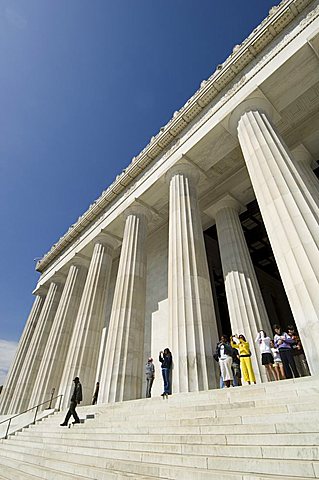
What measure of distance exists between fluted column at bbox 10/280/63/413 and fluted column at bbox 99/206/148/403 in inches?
543

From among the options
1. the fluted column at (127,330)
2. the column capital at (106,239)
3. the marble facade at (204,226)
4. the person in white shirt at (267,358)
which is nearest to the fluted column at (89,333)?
the marble facade at (204,226)

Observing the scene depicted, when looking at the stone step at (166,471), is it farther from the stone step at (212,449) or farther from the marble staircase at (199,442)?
the stone step at (212,449)

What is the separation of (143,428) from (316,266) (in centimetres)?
705

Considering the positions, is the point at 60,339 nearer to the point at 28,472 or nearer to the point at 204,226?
the point at 204,226

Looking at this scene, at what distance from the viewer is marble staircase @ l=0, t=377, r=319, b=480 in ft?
12.8

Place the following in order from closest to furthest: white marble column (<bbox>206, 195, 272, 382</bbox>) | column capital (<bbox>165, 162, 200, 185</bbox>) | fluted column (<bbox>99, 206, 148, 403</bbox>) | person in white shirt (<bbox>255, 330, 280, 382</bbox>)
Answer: person in white shirt (<bbox>255, 330, 280, 382</bbox>), fluted column (<bbox>99, 206, 148, 403</bbox>), white marble column (<bbox>206, 195, 272, 382</bbox>), column capital (<bbox>165, 162, 200, 185</bbox>)

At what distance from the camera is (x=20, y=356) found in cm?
2794

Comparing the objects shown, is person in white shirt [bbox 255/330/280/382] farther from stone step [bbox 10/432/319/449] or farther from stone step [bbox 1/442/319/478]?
stone step [bbox 1/442/319/478]

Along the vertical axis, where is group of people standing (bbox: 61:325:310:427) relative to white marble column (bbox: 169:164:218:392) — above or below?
below

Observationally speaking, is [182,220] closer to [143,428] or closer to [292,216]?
[292,216]

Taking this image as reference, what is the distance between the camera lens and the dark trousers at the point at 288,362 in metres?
8.61

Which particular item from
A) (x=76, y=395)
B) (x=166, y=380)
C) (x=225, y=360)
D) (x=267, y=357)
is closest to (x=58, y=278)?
(x=76, y=395)

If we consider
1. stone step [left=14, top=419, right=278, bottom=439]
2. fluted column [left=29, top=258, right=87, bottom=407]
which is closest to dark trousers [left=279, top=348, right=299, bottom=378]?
stone step [left=14, top=419, right=278, bottom=439]

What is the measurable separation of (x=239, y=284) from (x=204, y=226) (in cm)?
878
